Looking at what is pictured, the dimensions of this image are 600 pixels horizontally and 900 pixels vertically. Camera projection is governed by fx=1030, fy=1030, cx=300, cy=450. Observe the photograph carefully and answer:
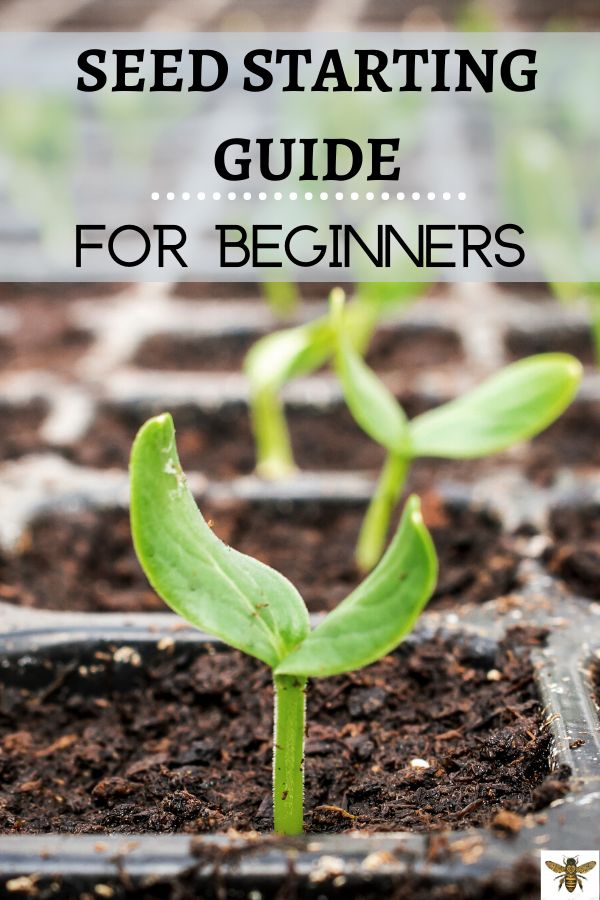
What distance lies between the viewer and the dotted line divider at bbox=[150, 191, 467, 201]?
1380 mm

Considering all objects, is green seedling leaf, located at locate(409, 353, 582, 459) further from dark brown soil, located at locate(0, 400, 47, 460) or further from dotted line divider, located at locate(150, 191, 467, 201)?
dotted line divider, located at locate(150, 191, 467, 201)

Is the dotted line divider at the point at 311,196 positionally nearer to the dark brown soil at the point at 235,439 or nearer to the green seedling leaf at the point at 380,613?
the dark brown soil at the point at 235,439

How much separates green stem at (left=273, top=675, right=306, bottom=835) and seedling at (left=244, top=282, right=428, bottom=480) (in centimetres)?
43

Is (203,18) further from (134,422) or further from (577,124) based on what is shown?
(134,422)

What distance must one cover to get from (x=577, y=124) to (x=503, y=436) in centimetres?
97

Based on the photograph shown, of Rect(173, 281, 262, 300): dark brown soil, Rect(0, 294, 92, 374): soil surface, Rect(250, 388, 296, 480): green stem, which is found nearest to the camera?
Rect(250, 388, 296, 480): green stem

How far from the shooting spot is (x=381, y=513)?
0.86m

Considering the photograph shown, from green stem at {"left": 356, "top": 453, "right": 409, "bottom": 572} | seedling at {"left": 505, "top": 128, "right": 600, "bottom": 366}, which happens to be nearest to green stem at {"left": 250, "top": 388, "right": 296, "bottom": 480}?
green stem at {"left": 356, "top": 453, "right": 409, "bottom": 572}

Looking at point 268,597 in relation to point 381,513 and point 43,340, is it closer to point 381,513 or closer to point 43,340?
point 381,513

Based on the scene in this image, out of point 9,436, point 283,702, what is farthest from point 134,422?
point 283,702

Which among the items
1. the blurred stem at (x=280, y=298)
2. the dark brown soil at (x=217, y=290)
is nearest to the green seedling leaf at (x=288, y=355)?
the blurred stem at (x=280, y=298)

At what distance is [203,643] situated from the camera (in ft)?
2.24

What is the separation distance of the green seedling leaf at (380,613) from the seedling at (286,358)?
1.48 feet

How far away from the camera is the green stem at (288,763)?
19.5 inches
